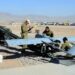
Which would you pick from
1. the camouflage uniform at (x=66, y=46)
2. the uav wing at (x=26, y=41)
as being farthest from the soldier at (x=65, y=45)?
the uav wing at (x=26, y=41)

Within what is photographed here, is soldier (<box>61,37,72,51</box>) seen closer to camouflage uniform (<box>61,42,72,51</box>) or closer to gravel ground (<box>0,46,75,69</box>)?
camouflage uniform (<box>61,42,72,51</box>)

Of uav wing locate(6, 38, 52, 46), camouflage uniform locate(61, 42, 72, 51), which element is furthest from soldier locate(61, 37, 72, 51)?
uav wing locate(6, 38, 52, 46)

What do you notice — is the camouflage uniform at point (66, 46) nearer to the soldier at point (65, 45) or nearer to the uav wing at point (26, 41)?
the soldier at point (65, 45)

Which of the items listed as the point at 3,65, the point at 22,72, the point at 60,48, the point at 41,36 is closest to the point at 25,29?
the point at 41,36

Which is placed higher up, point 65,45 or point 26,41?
point 26,41

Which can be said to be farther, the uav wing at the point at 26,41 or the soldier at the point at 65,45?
the soldier at the point at 65,45

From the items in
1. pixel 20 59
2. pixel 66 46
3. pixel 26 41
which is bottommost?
pixel 20 59

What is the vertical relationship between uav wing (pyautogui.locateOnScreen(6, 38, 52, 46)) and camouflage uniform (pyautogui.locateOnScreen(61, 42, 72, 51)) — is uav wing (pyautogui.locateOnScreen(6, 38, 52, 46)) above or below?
above

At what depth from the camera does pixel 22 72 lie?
39.2ft

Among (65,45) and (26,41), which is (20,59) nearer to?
(26,41)

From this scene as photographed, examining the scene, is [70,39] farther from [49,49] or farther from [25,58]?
[25,58]

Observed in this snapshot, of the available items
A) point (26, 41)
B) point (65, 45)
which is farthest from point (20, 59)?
point (65, 45)

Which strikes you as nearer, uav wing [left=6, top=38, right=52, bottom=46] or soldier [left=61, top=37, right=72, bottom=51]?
uav wing [left=6, top=38, right=52, bottom=46]

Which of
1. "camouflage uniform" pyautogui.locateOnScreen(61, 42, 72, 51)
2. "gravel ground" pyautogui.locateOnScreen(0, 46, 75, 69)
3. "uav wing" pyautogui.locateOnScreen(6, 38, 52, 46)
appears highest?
"uav wing" pyautogui.locateOnScreen(6, 38, 52, 46)
